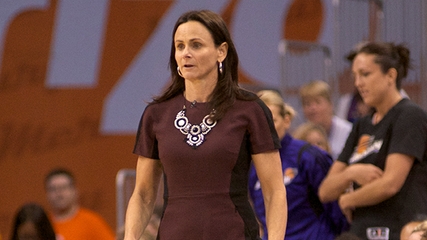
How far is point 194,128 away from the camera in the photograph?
2.67 metres

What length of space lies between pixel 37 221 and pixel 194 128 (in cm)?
266

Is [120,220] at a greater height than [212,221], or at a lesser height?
lesser

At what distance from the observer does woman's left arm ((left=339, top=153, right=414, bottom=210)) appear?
3.88 metres

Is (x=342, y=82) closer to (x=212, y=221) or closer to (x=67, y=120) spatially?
(x=67, y=120)

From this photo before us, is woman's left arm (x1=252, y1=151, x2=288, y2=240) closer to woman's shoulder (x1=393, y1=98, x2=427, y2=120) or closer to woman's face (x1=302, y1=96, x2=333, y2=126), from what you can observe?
woman's shoulder (x1=393, y1=98, x2=427, y2=120)

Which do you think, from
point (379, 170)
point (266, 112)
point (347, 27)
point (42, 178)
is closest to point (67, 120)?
point (42, 178)

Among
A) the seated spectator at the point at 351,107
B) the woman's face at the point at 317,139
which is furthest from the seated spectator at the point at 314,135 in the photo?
the seated spectator at the point at 351,107

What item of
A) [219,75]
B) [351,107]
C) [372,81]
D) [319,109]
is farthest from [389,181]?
[351,107]

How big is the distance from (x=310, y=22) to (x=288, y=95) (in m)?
1.53

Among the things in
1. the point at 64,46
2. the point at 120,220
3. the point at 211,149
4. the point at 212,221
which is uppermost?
the point at 64,46

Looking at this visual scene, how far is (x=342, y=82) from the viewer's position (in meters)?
6.57

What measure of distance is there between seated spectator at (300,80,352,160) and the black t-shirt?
1668 mm

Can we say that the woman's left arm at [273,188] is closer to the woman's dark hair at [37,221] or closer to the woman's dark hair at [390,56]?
the woman's dark hair at [390,56]

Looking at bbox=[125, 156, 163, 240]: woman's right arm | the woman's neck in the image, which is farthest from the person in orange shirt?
the woman's neck
